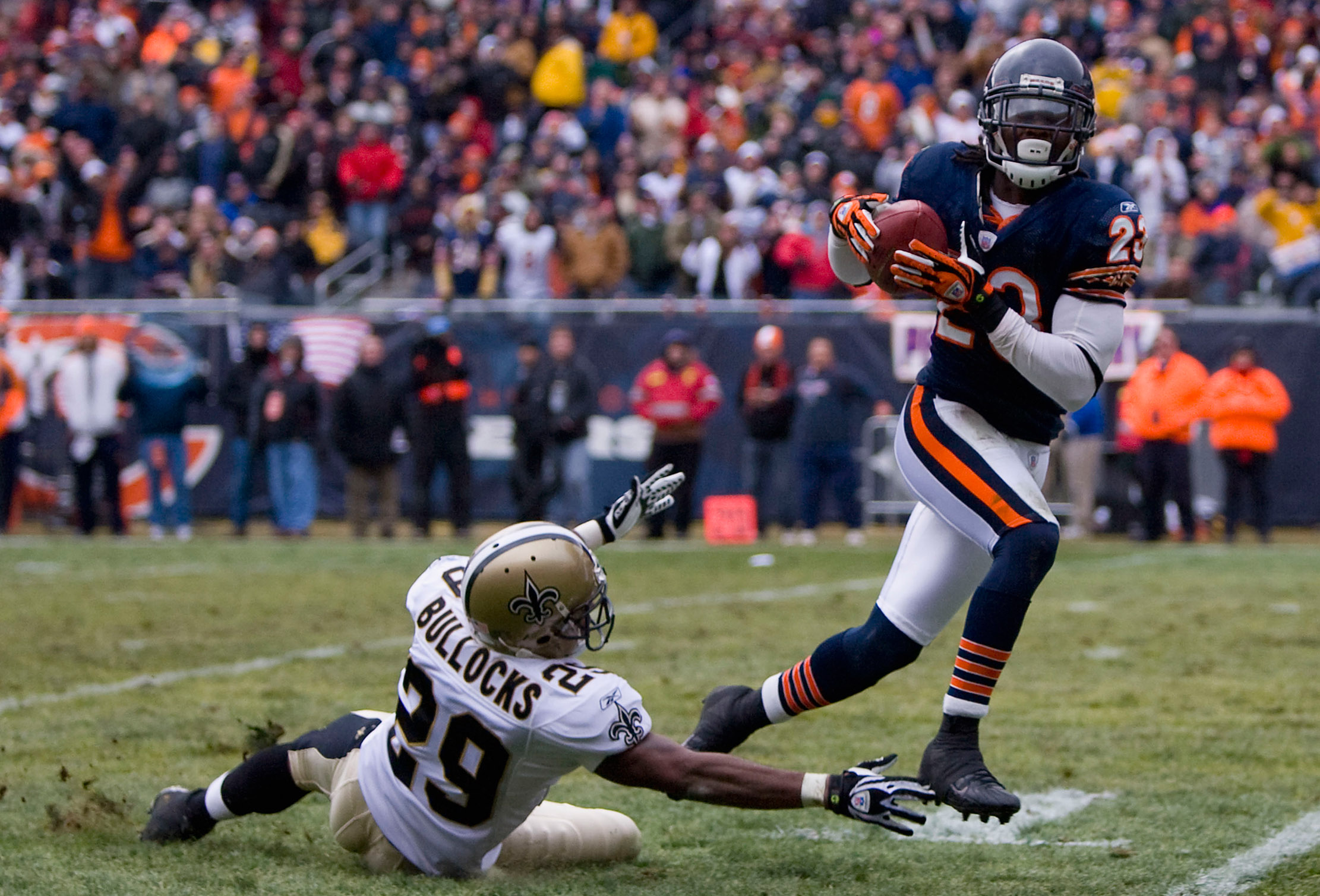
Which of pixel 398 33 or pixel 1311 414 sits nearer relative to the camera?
pixel 1311 414

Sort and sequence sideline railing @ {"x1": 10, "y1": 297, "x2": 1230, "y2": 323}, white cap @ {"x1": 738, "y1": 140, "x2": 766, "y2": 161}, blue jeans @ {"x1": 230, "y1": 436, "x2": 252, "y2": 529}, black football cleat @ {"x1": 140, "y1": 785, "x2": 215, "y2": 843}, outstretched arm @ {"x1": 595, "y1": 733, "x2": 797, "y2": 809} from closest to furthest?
outstretched arm @ {"x1": 595, "y1": 733, "x2": 797, "y2": 809}
black football cleat @ {"x1": 140, "y1": 785, "x2": 215, "y2": 843}
sideline railing @ {"x1": 10, "y1": 297, "x2": 1230, "y2": 323}
blue jeans @ {"x1": 230, "y1": 436, "x2": 252, "y2": 529}
white cap @ {"x1": 738, "y1": 140, "x2": 766, "y2": 161}

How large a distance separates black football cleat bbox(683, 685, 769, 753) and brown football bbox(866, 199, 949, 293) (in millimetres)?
1056

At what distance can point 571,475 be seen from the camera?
512 inches

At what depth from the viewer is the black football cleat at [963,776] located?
11.4 feet

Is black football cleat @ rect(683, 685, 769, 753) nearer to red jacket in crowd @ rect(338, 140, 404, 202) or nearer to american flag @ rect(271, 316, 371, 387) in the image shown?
american flag @ rect(271, 316, 371, 387)

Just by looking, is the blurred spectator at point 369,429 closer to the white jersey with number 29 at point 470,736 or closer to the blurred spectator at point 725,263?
the blurred spectator at point 725,263

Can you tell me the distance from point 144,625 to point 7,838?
415 centimetres

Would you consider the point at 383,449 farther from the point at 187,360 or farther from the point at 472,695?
the point at 472,695

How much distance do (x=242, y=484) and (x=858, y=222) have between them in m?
10.4

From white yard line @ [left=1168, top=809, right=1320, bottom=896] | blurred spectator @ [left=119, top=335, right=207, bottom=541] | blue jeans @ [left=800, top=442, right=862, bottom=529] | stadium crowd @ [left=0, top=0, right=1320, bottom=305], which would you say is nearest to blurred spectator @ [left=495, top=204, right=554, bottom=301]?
stadium crowd @ [left=0, top=0, right=1320, bottom=305]

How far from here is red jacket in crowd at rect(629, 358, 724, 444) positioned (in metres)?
12.8

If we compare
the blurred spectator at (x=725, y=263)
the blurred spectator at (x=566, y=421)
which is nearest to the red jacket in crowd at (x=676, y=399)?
the blurred spectator at (x=566, y=421)

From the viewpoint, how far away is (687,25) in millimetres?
18719

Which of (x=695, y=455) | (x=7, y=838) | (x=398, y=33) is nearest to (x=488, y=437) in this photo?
(x=695, y=455)
